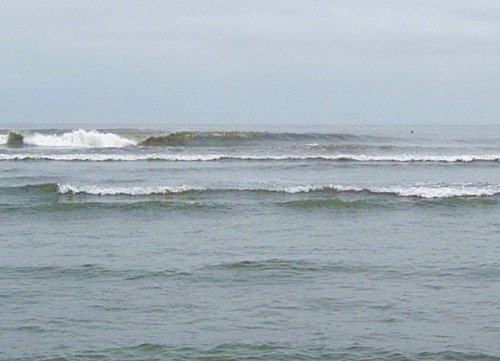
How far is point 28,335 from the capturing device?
7930 mm

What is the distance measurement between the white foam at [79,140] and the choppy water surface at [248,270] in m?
27.3

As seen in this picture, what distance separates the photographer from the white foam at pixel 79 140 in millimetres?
50844

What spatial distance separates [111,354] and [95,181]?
17407 mm

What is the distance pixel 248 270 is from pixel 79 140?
140 ft

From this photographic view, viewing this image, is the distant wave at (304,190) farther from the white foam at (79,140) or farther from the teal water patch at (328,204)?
the white foam at (79,140)

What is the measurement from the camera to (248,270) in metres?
11.0

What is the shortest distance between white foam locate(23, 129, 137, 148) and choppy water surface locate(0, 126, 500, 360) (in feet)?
89.6

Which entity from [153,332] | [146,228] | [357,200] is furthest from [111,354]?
[357,200]

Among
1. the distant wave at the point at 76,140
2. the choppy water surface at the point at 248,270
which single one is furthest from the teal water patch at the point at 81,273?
the distant wave at the point at 76,140

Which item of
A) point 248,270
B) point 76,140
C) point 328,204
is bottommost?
point 248,270

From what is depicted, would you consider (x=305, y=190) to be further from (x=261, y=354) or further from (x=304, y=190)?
(x=261, y=354)

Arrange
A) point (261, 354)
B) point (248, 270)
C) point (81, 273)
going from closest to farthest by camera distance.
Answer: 1. point (261, 354)
2. point (81, 273)
3. point (248, 270)

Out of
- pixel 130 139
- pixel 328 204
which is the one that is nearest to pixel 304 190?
pixel 328 204

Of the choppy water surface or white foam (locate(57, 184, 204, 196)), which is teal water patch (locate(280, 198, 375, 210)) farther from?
white foam (locate(57, 184, 204, 196))
